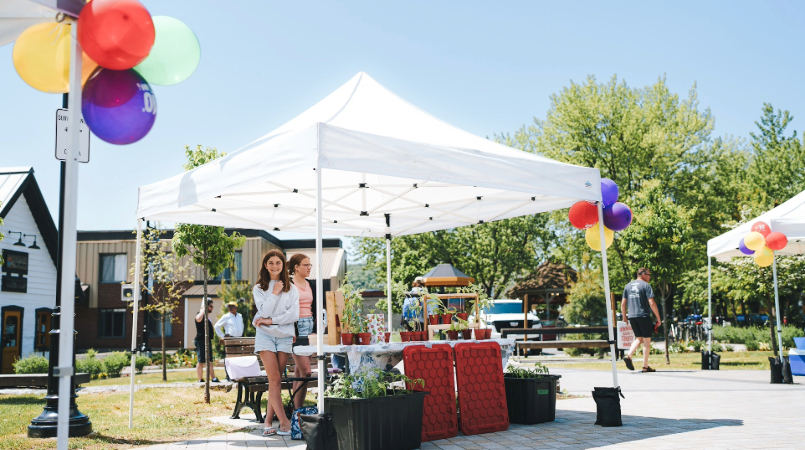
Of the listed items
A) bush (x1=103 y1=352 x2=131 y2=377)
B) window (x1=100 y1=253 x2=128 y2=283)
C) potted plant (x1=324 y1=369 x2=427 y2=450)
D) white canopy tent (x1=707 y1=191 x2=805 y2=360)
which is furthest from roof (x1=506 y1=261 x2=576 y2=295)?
potted plant (x1=324 y1=369 x2=427 y2=450)

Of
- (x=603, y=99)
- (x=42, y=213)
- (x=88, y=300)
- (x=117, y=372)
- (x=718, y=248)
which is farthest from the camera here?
(x=88, y=300)

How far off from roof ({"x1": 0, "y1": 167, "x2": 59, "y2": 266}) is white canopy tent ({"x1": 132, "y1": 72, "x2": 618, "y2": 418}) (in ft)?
48.4

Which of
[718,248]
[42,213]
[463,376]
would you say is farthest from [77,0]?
[42,213]

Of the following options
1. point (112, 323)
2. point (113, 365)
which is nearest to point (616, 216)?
point (113, 365)

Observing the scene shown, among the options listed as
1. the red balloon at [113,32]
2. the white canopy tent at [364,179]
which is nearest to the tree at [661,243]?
the white canopy tent at [364,179]

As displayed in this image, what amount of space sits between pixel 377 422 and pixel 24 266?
793 inches

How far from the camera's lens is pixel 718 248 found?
11.9 metres

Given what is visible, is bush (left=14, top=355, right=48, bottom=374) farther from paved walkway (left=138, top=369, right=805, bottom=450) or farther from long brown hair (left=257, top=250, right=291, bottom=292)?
long brown hair (left=257, top=250, right=291, bottom=292)

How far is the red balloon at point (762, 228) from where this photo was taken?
1048 centimetres

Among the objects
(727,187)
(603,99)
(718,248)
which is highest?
(603,99)

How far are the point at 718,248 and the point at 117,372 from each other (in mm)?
15437

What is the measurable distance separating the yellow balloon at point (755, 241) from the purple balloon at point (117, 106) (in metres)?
9.98

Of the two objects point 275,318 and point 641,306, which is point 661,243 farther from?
point 275,318

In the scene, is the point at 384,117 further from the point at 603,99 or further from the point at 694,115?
the point at 694,115
